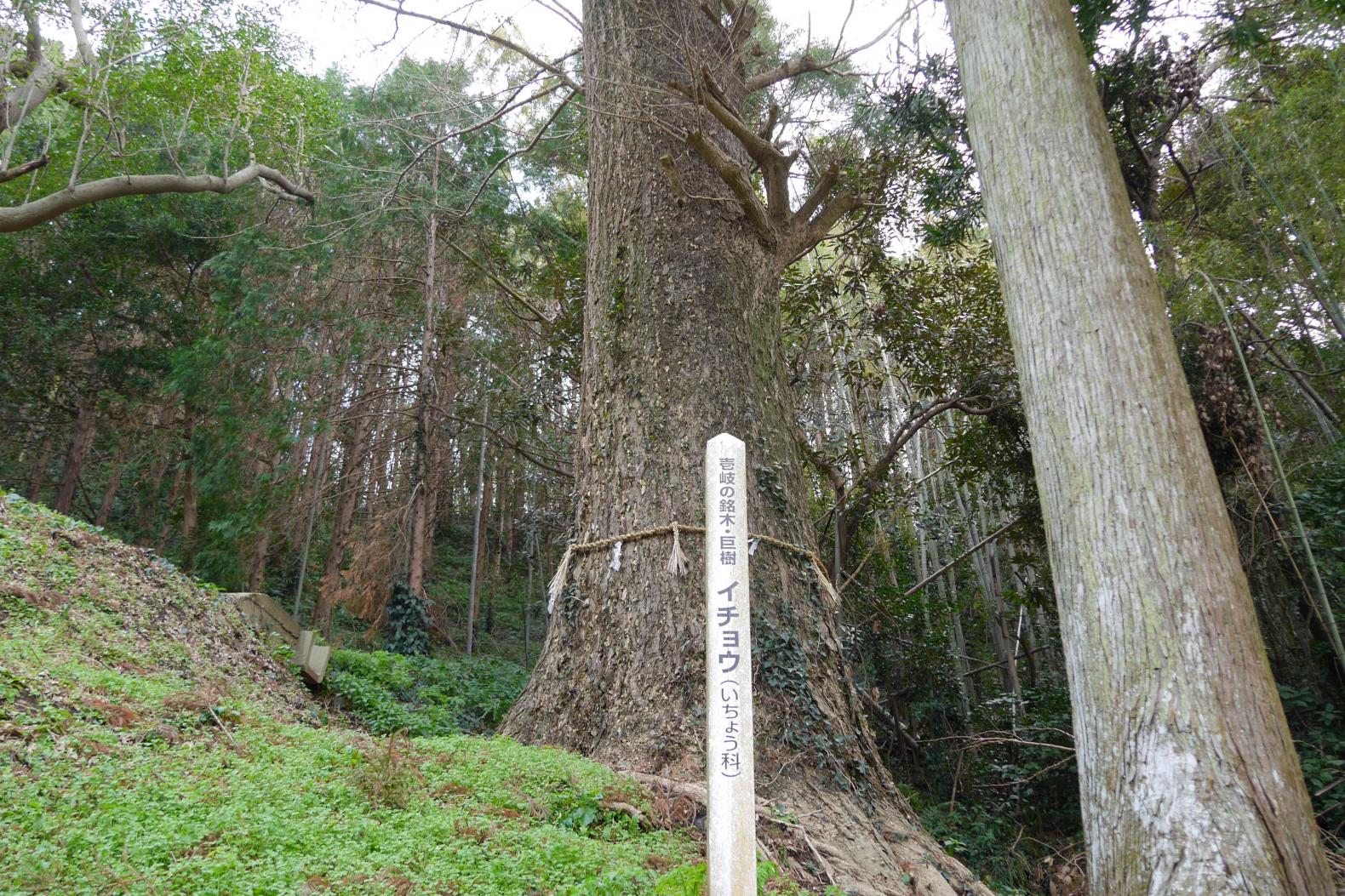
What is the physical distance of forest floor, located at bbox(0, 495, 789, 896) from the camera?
223 centimetres

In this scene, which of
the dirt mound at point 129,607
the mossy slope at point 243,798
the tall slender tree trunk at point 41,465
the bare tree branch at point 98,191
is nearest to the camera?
the mossy slope at point 243,798

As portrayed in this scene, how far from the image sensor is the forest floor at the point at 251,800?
2.23 metres

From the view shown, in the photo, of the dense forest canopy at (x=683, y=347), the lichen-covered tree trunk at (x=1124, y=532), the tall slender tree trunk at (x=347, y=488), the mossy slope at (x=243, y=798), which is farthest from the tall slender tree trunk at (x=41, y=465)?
the lichen-covered tree trunk at (x=1124, y=532)

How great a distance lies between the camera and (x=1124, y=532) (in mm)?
2328

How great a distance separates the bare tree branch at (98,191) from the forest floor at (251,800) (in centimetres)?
479

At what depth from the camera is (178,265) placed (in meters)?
15.0

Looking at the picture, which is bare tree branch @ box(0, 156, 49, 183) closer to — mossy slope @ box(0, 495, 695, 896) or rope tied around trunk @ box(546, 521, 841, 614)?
mossy slope @ box(0, 495, 695, 896)

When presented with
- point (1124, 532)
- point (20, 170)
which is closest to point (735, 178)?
point (1124, 532)

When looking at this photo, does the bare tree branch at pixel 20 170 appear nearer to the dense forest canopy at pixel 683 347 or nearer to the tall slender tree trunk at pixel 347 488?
the dense forest canopy at pixel 683 347

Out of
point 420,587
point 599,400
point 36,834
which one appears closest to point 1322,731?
point 599,400

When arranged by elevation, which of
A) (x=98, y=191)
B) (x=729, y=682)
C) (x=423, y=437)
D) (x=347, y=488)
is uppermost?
(x=98, y=191)

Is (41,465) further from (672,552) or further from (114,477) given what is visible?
(672,552)

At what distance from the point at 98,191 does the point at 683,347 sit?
717 centimetres

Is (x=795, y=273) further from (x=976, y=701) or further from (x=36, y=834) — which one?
(x=36, y=834)
